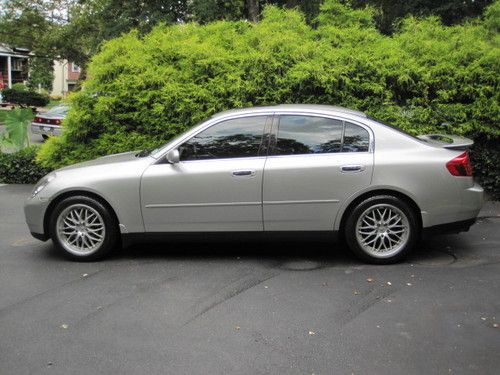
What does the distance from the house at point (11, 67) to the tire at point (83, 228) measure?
172ft

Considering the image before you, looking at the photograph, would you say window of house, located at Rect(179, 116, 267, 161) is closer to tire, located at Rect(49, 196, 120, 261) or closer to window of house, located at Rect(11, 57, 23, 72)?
tire, located at Rect(49, 196, 120, 261)

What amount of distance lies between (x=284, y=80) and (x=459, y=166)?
142 inches

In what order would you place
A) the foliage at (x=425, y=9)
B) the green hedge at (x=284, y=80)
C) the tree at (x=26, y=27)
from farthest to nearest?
the tree at (x=26, y=27)
the foliage at (x=425, y=9)
the green hedge at (x=284, y=80)

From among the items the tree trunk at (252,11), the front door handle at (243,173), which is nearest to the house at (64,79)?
the tree trunk at (252,11)

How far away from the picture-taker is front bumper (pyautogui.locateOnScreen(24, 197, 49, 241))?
583 cm

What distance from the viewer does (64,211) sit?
580cm

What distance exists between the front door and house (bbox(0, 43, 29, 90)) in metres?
52.9

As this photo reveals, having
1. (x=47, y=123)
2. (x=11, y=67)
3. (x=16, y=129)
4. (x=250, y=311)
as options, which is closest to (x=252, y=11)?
(x=47, y=123)

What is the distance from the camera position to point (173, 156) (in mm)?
5605

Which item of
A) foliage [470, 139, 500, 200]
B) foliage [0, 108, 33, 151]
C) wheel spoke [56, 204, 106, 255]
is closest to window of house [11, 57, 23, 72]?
foliage [0, 108, 33, 151]

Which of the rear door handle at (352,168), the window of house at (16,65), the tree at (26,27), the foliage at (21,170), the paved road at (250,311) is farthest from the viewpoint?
the window of house at (16,65)

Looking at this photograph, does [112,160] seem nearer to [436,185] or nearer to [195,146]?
[195,146]

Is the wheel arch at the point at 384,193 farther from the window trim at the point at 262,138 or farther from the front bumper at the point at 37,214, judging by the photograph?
the front bumper at the point at 37,214

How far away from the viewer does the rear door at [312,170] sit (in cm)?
553
